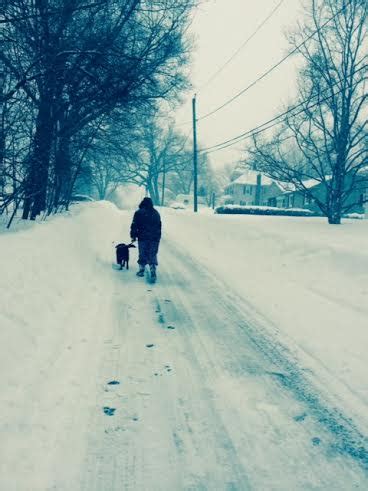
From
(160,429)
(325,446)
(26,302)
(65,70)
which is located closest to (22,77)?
(65,70)

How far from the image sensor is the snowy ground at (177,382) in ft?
8.29

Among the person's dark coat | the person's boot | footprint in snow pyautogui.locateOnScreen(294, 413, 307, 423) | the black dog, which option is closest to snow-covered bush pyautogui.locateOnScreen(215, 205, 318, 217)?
the black dog

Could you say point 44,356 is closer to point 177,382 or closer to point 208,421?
point 177,382

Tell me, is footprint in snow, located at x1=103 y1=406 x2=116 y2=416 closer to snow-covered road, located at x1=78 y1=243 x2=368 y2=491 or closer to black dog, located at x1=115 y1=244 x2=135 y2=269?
snow-covered road, located at x1=78 y1=243 x2=368 y2=491

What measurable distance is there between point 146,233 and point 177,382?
5.43m

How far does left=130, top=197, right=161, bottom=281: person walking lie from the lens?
8.60m

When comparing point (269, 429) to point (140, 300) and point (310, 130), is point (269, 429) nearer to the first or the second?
point (140, 300)

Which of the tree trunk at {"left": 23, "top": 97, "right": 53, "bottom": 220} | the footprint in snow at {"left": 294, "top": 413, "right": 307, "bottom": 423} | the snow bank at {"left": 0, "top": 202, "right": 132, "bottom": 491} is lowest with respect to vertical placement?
the footprint in snow at {"left": 294, "top": 413, "right": 307, "bottom": 423}

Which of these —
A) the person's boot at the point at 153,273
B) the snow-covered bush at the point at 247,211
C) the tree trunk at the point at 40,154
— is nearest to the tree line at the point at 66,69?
the tree trunk at the point at 40,154

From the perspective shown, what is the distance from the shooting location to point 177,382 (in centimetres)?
371

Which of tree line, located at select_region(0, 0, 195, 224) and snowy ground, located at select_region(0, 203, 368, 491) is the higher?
tree line, located at select_region(0, 0, 195, 224)

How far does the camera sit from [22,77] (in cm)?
820

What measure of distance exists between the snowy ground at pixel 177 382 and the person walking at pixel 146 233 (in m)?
0.99

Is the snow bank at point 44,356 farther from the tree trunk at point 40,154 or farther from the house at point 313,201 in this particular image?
the house at point 313,201
